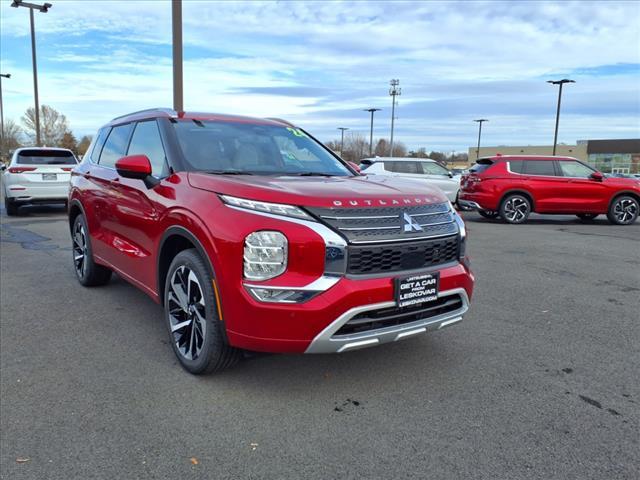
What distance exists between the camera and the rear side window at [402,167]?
590 inches

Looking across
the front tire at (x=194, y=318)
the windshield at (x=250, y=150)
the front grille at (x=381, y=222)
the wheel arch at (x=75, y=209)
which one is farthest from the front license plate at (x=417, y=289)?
the wheel arch at (x=75, y=209)

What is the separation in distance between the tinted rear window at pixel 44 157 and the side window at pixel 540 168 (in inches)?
444

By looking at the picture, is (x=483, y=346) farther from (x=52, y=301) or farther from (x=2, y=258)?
(x=2, y=258)

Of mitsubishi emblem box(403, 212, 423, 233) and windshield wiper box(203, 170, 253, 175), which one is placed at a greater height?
windshield wiper box(203, 170, 253, 175)

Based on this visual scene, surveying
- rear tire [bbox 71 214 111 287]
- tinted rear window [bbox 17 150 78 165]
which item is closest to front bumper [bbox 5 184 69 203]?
tinted rear window [bbox 17 150 78 165]

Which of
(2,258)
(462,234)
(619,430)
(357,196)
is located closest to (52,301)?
(2,258)

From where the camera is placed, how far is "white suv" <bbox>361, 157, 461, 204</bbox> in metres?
15.0

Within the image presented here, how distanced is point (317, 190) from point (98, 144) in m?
3.47

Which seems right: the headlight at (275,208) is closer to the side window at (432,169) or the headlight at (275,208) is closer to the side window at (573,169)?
the side window at (573,169)

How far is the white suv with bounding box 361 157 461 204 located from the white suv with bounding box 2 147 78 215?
812 cm

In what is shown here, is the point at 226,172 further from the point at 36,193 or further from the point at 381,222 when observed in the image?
the point at 36,193

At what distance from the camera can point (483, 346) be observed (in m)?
4.00

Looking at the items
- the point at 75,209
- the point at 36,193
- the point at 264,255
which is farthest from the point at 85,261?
the point at 36,193

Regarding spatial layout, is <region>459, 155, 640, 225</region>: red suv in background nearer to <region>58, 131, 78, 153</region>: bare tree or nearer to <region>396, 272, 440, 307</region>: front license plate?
<region>396, 272, 440, 307</region>: front license plate
